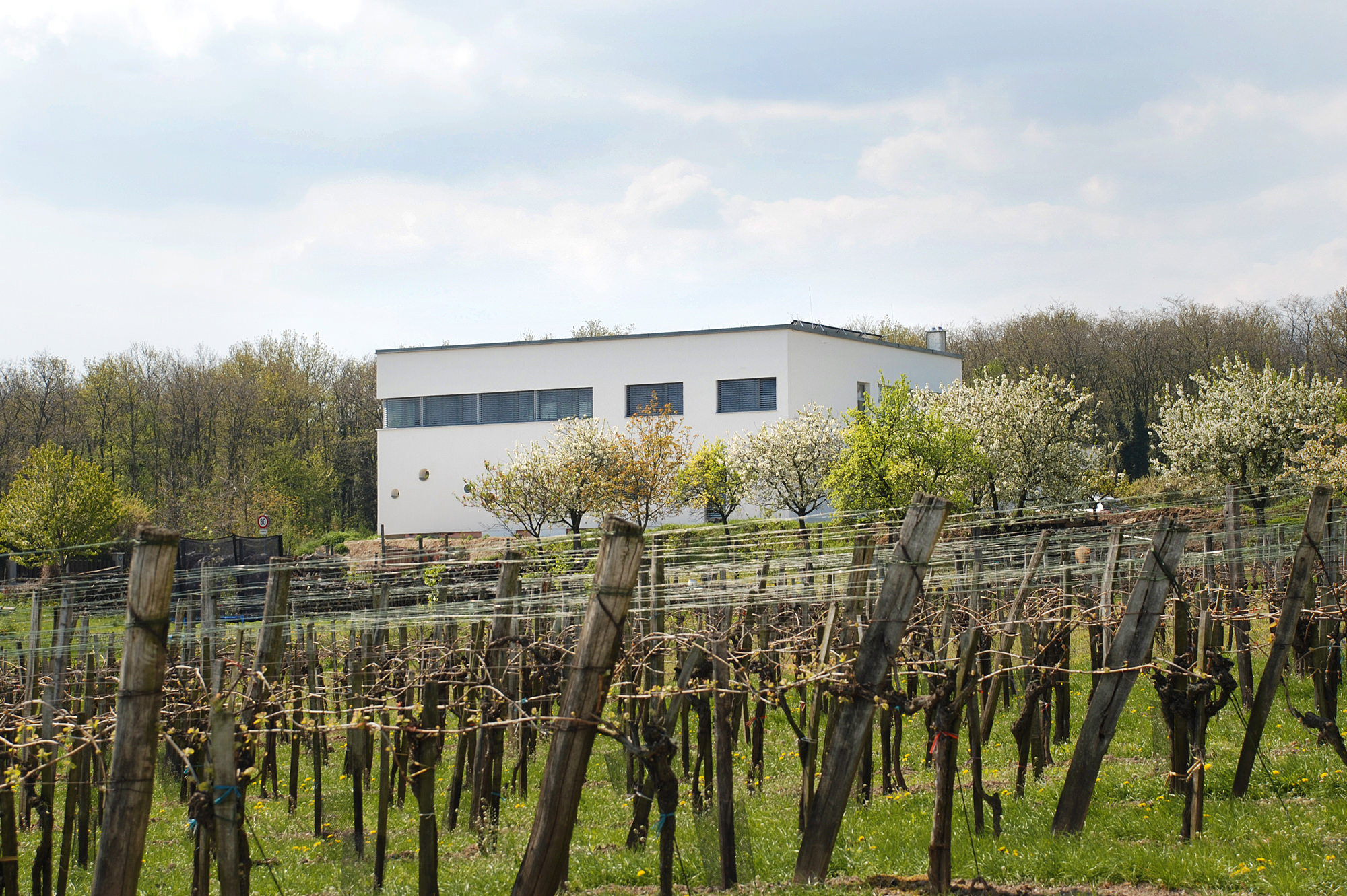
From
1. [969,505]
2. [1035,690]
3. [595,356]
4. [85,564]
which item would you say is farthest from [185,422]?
[1035,690]

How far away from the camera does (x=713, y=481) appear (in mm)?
40250

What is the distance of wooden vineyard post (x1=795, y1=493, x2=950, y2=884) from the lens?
562 cm

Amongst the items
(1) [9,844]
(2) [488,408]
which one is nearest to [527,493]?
(2) [488,408]

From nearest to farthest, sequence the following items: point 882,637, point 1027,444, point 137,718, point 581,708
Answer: point 137,718
point 581,708
point 882,637
point 1027,444

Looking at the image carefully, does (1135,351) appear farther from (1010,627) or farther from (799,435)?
(1010,627)

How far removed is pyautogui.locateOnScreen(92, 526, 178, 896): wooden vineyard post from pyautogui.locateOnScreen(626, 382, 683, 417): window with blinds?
137ft

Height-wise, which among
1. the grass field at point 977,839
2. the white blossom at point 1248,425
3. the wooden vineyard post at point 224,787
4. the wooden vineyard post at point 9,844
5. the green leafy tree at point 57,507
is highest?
the white blossom at point 1248,425

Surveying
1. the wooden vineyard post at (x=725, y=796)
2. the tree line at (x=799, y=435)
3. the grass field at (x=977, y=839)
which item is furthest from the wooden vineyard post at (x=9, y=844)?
the tree line at (x=799, y=435)

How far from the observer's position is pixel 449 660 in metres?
10.7

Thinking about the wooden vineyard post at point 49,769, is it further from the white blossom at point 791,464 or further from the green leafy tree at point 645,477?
the white blossom at point 791,464

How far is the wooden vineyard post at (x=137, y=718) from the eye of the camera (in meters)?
4.36

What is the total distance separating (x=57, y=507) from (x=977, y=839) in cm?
3726

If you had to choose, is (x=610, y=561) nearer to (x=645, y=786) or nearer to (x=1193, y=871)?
(x=645, y=786)

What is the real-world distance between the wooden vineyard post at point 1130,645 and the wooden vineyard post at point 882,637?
70.9 inches
